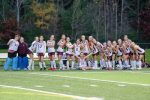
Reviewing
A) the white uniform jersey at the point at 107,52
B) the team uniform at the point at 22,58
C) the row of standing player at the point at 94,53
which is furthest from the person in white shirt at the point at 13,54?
the white uniform jersey at the point at 107,52

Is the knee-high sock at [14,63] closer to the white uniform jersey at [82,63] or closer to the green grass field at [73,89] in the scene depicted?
the white uniform jersey at [82,63]

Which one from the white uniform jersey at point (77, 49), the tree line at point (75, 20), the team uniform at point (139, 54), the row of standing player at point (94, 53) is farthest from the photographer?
the tree line at point (75, 20)

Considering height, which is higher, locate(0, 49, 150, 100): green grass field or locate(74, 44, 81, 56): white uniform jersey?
locate(74, 44, 81, 56): white uniform jersey

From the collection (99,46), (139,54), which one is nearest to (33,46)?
(99,46)

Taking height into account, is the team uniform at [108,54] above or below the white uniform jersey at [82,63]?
above

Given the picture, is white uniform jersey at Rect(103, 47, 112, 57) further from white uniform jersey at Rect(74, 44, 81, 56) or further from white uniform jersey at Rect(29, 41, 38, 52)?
white uniform jersey at Rect(29, 41, 38, 52)

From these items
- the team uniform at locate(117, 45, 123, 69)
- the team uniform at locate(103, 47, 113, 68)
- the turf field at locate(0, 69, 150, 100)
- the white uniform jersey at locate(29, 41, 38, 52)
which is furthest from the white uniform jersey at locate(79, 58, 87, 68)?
the turf field at locate(0, 69, 150, 100)

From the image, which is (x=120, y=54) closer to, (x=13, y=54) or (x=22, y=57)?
(x=22, y=57)

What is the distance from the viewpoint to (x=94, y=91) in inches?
621

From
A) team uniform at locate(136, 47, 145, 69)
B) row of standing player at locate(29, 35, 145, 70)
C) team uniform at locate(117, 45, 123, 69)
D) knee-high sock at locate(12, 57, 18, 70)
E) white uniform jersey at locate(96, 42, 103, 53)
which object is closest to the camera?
knee-high sock at locate(12, 57, 18, 70)

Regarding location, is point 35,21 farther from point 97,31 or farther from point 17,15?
point 97,31

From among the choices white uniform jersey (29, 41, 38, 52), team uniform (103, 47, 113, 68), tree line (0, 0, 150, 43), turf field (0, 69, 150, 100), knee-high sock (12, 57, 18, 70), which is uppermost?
tree line (0, 0, 150, 43)

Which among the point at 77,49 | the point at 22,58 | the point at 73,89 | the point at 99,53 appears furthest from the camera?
the point at 99,53

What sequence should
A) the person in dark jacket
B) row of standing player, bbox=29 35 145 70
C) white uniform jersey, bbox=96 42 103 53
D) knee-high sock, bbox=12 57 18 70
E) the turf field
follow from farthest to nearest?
white uniform jersey, bbox=96 42 103 53 < row of standing player, bbox=29 35 145 70 < the person in dark jacket < knee-high sock, bbox=12 57 18 70 < the turf field
